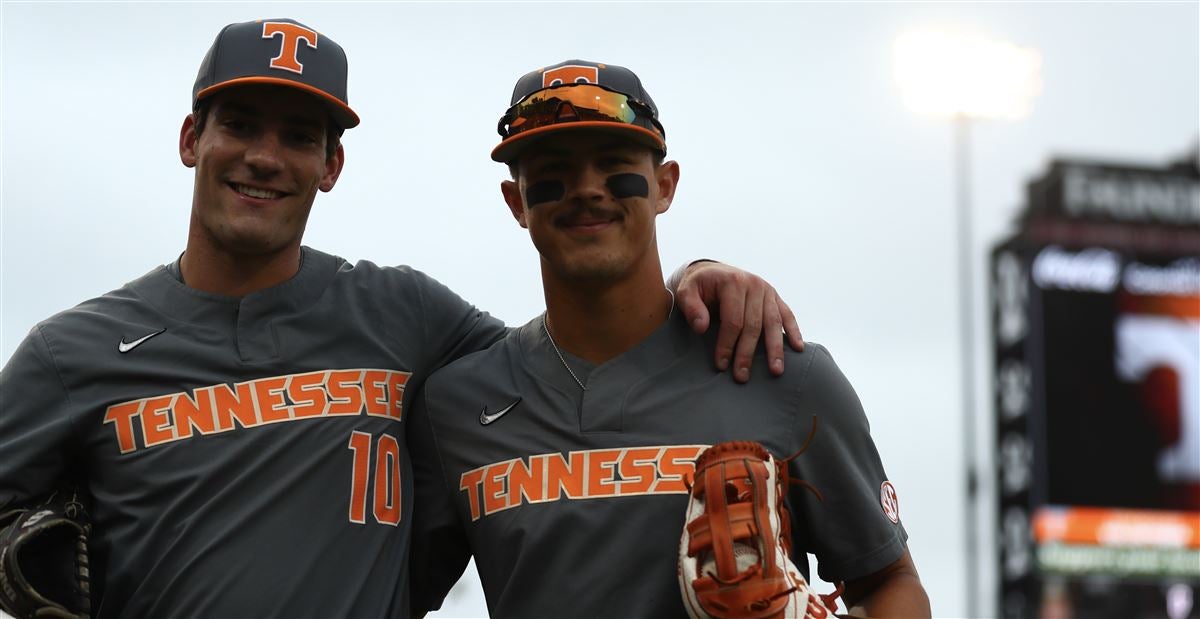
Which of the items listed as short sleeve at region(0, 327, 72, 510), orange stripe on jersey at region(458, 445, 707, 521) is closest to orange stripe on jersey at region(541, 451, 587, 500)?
orange stripe on jersey at region(458, 445, 707, 521)

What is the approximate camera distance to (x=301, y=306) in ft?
13.0

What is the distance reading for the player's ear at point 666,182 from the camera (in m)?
4.00

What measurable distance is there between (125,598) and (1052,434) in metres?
14.4

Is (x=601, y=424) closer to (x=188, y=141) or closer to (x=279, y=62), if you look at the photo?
(x=279, y=62)

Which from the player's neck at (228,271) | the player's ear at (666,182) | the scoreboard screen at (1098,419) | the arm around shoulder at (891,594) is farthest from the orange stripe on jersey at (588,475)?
the scoreboard screen at (1098,419)

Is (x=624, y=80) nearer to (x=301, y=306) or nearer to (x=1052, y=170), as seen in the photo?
(x=301, y=306)

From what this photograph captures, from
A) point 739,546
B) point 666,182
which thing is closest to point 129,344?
point 666,182

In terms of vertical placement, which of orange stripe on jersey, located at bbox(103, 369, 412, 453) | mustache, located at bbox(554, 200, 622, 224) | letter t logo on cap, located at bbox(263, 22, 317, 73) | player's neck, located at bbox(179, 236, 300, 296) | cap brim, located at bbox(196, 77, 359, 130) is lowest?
orange stripe on jersey, located at bbox(103, 369, 412, 453)

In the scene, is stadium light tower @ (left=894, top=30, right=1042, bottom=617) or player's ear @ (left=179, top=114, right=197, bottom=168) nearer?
player's ear @ (left=179, top=114, right=197, bottom=168)

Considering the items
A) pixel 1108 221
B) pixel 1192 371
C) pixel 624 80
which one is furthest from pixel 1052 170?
pixel 624 80

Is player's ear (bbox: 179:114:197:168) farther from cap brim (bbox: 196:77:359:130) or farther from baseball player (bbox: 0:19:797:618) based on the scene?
cap brim (bbox: 196:77:359:130)

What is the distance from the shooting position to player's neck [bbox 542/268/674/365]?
388 cm

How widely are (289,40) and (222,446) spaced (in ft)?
3.21

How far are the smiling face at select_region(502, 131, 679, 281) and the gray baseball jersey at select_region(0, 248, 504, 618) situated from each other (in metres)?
0.53
